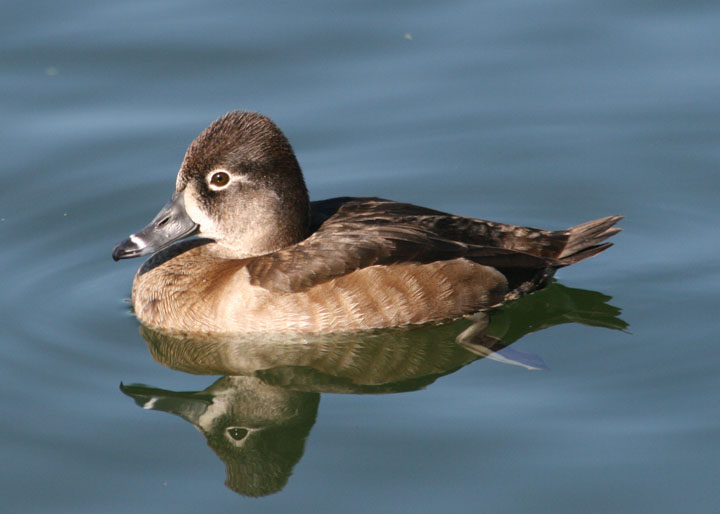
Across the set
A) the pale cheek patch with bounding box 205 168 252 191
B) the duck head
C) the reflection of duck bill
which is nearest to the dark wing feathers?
the duck head

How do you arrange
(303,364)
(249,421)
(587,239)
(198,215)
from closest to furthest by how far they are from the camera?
1. (249,421)
2. (303,364)
3. (198,215)
4. (587,239)

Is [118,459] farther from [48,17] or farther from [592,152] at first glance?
[48,17]

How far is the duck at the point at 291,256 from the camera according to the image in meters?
8.30

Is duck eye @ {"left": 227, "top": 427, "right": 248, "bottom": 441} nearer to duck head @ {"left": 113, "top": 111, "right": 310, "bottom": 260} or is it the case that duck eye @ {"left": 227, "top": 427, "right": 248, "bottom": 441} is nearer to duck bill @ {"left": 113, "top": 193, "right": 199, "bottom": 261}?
duck head @ {"left": 113, "top": 111, "right": 310, "bottom": 260}

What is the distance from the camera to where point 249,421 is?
25.0 ft

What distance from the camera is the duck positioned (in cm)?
830

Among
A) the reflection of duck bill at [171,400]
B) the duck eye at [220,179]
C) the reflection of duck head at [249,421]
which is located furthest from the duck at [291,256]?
the reflection of duck bill at [171,400]

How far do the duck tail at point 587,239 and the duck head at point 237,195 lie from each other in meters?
2.03

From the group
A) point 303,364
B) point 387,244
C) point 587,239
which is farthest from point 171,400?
point 587,239

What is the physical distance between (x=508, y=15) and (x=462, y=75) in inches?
41.5

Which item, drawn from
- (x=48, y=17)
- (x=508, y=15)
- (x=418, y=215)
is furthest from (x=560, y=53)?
(x=48, y=17)

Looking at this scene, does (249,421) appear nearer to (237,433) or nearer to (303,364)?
(237,433)

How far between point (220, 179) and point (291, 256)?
2.48ft

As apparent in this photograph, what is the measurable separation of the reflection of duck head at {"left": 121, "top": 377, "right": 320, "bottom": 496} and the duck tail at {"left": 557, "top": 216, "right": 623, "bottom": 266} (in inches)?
93.6
